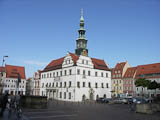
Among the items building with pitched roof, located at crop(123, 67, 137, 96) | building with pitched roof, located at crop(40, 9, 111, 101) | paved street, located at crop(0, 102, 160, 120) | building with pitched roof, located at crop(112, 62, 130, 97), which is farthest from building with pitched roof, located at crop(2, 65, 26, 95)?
paved street, located at crop(0, 102, 160, 120)

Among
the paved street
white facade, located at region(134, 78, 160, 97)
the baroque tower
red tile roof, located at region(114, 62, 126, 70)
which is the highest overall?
the baroque tower

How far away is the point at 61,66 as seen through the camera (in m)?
56.8

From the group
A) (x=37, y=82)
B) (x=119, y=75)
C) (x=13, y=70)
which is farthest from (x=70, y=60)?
(x=13, y=70)

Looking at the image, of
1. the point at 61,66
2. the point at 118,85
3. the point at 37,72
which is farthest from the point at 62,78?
the point at 118,85

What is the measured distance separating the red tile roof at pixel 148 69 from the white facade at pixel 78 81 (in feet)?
63.7

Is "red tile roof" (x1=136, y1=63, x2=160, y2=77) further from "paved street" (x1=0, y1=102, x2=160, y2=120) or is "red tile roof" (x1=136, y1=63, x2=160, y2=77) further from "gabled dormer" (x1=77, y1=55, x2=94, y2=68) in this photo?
"paved street" (x1=0, y1=102, x2=160, y2=120)

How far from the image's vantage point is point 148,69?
69.6 meters

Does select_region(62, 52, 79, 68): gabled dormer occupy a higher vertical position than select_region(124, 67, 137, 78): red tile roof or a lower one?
higher

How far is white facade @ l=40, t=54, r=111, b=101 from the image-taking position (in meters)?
49.8

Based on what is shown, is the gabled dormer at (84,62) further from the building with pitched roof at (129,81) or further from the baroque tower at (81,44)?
the building with pitched roof at (129,81)

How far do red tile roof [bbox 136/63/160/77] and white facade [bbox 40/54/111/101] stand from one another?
63.7 ft

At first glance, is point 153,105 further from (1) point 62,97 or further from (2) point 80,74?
(1) point 62,97

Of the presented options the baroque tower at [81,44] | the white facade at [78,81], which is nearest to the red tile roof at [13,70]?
the white facade at [78,81]

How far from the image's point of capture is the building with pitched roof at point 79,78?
5006cm
